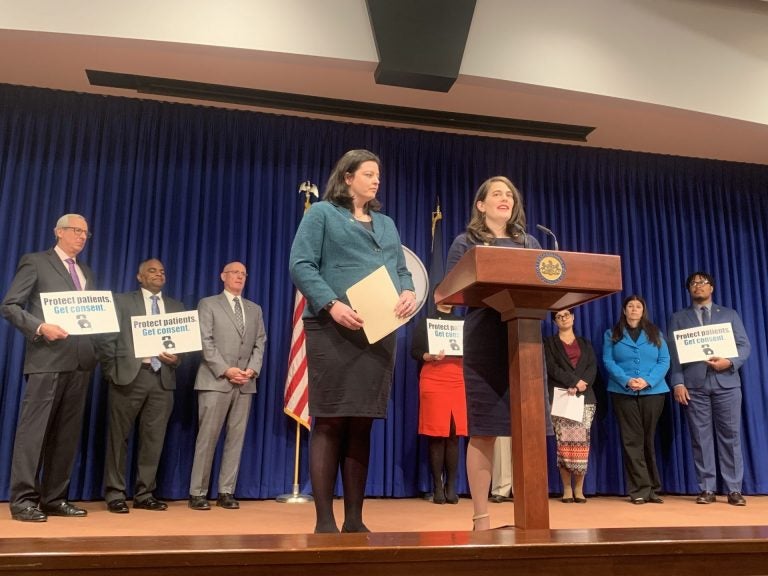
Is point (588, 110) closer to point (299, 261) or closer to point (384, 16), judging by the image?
point (384, 16)

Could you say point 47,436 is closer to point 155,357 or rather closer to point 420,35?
point 155,357

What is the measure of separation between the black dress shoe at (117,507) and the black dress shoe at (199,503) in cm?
42

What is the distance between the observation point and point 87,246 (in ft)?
15.8

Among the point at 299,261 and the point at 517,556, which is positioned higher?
the point at 299,261

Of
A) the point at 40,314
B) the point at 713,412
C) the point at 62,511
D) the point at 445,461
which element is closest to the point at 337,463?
the point at 62,511

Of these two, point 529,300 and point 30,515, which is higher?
point 529,300

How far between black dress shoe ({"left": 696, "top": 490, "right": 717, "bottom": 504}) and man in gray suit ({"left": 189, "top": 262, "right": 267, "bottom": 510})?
345 centimetres

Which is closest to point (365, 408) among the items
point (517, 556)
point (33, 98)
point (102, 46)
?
point (517, 556)

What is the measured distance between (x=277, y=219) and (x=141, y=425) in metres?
1.91

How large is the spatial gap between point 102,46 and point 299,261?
2964mm

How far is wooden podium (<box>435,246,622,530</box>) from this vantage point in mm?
1649

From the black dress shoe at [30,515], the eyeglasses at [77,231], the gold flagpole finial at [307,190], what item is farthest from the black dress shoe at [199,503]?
the gold flagpole finial at [307,190]

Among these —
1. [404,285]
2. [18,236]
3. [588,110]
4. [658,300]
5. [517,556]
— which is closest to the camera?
[517,556]

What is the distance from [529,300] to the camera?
1.77 m
